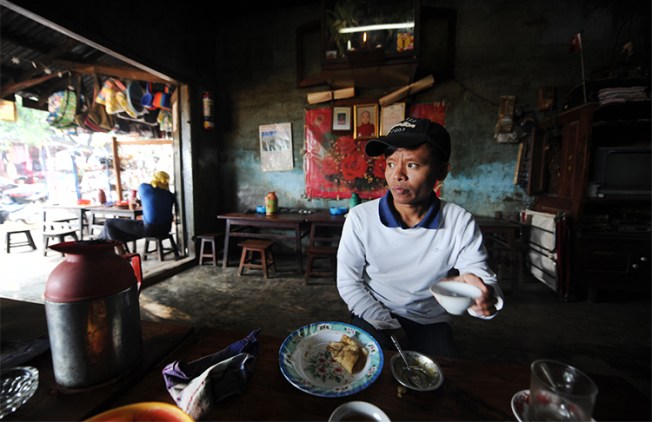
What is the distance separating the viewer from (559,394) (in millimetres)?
658

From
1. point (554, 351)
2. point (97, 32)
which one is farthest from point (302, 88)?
point (554, 351)

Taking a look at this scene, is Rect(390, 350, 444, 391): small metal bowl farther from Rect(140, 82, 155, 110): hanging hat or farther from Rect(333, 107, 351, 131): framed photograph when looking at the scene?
Rect(140, 82, 155, 110): hanging hat

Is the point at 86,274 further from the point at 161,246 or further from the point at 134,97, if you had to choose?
the point at 134,97

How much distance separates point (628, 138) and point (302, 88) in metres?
4.87

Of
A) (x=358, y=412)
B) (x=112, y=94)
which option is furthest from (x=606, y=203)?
(x=112, y=94)

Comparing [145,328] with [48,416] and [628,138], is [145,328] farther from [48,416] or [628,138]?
[628,138]

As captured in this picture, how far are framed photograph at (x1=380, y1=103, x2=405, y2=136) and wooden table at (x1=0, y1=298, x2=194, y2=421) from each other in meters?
4.33

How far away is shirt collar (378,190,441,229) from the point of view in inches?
60.5

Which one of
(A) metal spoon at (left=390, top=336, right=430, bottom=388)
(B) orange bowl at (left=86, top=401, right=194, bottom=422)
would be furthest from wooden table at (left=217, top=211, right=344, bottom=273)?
(B) orange bowl at (left=86, top=401, right=194, bottom=422)

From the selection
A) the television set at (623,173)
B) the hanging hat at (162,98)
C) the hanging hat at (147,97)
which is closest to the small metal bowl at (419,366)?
the television set at (623,173)

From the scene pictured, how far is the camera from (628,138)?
12.1 feet

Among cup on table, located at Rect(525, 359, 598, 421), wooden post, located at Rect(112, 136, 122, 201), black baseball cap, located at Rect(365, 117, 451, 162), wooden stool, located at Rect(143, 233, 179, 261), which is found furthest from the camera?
wooden post, located at Rect(112, 136, 122, 201)

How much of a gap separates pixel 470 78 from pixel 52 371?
553 cm

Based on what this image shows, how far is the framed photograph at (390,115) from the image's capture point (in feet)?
15.3
